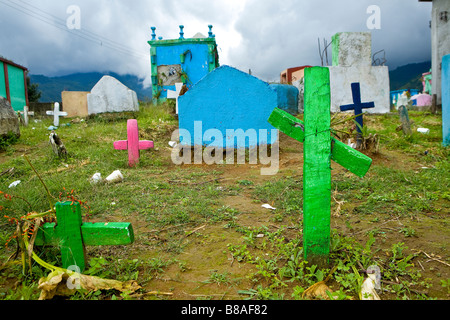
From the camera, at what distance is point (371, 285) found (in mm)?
1581

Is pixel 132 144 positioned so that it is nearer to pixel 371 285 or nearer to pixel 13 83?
pixel 371 285

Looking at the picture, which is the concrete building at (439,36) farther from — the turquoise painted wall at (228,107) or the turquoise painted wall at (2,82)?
the turquoise painted wall at (2,82)

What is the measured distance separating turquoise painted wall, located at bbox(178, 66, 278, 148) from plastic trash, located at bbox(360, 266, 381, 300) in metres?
4.12

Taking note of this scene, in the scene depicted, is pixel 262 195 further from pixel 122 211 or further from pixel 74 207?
pixel 74 207

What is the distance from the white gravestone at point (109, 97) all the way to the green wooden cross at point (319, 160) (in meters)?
8.60

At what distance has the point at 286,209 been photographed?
9.36ft

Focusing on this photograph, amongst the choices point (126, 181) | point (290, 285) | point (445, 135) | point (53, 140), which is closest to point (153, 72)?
point (53, 140)

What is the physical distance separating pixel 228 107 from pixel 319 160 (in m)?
4.13

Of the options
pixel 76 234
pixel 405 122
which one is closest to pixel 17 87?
pixel 405 122

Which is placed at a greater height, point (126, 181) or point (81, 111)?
point (81, 111)

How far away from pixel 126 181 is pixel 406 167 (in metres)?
3.94

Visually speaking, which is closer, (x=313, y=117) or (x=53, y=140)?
(x=313, y=117)

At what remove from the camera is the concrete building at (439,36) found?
10.1 m

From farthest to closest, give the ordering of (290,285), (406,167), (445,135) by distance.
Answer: (445,135)
(406,167)
(290,285)
